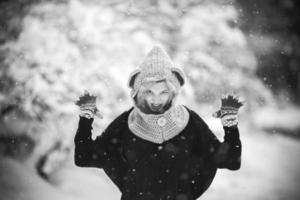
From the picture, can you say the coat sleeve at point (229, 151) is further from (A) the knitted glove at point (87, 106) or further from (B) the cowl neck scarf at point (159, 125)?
(A) the knitted glove at point (87, 106)

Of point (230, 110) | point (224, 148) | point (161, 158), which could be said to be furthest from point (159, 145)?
point (230, 110)

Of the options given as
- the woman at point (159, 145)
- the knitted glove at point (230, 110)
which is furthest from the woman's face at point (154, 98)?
the knitted glove at point (230, 110)

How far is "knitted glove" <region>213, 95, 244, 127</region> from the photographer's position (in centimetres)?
269

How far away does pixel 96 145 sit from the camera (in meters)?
2.87

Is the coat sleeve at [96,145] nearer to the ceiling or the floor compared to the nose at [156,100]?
nearer to the floor

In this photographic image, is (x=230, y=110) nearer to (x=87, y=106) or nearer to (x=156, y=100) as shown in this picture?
(x=156, y=100)

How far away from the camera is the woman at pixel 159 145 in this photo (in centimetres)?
270

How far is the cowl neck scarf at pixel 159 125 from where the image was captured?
8.95 ft

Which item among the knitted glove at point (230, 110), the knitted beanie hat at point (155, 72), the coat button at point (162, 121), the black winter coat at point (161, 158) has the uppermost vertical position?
the knitted beanie hat at point (155, 72)

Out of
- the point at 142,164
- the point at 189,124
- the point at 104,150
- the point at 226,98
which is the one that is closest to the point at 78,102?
the point at 104,150

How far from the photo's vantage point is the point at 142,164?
2730 mm

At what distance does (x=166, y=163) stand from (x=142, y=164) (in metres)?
0.17

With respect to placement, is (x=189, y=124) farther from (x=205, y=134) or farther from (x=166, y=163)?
(x=166, y=163)

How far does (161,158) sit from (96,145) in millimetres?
515
